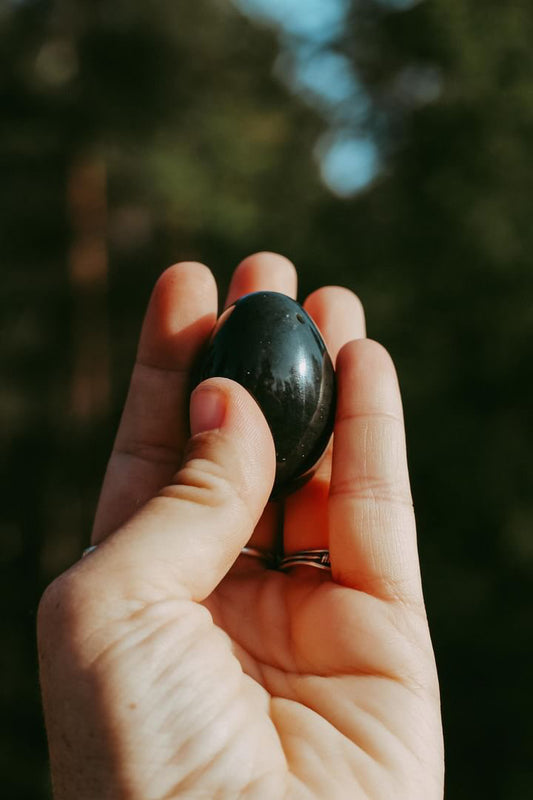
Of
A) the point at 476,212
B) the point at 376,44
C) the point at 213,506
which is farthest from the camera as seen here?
the point at 376,44

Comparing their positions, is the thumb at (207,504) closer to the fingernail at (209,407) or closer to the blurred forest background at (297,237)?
the fingernail at (209,407)

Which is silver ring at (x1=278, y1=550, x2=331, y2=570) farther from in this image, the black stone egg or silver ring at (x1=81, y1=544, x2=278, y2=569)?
the black stone egg

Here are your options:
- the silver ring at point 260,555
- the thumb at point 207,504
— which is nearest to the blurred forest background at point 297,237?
the silver ring at point 260,555

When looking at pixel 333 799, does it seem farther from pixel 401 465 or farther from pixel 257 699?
pixel 401 465

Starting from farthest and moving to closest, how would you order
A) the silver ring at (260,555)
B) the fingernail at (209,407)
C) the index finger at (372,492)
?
the silver ring at (260,555) < the index finger at (372,492) < the fingernail at (209,407)

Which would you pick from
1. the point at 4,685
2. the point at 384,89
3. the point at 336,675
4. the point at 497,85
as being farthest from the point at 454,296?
the point at 4,685

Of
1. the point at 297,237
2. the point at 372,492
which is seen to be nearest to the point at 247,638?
the point at 372,492

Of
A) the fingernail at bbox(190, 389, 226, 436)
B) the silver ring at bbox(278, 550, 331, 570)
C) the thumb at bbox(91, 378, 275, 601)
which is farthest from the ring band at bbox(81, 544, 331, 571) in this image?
the fingernail at bbox(190, 389, 226, 436)

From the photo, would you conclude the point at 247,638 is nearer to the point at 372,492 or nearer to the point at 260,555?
the point at 260,555
